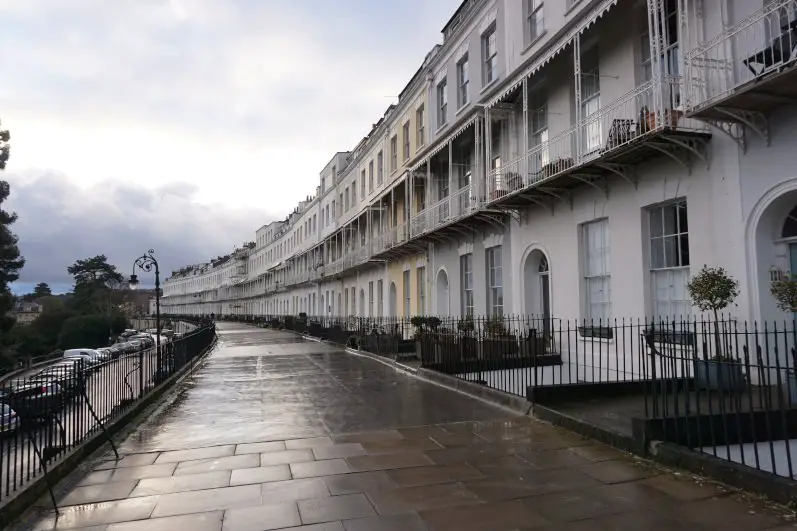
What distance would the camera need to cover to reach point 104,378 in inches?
345

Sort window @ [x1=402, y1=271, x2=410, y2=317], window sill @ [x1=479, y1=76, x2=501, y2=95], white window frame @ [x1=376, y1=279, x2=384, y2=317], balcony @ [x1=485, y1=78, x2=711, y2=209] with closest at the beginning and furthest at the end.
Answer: balcony @ [x1=485, y1=78, x2=711, y2=209]
window sill @ [x1=479, y1=76, x2=501, y2=95]
window @ [x1=402, y1=271, x2=410, y2=317]
white window frame @ [x1=376, y1=279, x2=384, y2=317]

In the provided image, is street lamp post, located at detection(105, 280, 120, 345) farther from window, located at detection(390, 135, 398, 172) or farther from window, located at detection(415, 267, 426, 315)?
window, located at detection(415, 267, 426, 315)

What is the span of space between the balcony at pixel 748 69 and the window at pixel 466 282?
33.9 feet

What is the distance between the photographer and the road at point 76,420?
17.8 ft

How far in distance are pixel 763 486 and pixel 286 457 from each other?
467 centimetres

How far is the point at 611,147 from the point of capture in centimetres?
1015

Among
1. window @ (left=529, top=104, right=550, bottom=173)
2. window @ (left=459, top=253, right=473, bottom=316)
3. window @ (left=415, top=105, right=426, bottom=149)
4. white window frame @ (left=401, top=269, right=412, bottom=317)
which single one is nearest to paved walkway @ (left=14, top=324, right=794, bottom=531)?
window @ (left=529, top=104, right=550, bottom=173)

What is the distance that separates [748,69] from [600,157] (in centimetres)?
261

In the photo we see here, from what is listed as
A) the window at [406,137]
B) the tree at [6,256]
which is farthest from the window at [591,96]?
the tree at [6,256]

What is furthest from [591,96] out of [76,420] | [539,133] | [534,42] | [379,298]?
[379,298]

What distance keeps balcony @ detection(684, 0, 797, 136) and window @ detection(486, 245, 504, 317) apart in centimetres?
832

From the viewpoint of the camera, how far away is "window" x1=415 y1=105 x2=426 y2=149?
22.8 metres

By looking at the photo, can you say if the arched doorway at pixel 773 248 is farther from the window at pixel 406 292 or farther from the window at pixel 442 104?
the window at pixel 406 292

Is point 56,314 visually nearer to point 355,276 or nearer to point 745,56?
point 355,276
